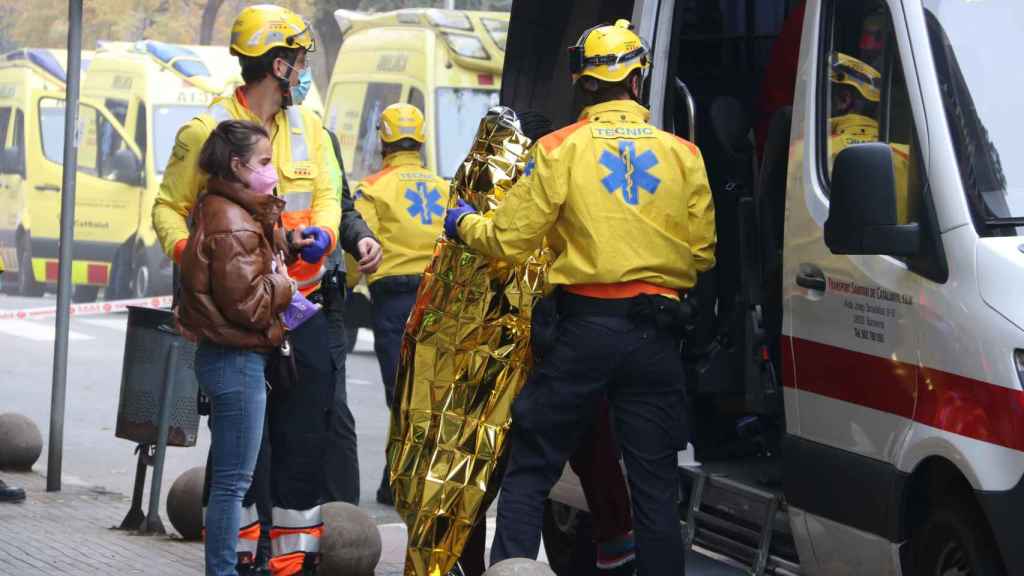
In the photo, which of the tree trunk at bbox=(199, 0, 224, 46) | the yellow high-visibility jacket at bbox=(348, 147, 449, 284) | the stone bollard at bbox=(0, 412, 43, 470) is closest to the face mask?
the yellow high-visibility jacket at bbox=(348, 147, 449, 284)

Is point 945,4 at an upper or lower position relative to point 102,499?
upper

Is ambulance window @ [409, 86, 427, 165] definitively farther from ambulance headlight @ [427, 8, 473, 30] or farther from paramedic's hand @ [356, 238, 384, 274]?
paramedic's hand @ [356, 238, 384, 274]

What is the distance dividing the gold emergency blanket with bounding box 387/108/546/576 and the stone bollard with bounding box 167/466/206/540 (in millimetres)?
1606

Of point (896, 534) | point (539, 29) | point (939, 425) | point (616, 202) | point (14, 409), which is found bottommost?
point (14, 409)

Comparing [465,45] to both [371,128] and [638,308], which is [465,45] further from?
[638,308]

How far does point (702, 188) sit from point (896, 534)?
1355mm

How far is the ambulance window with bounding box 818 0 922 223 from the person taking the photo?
5.16 m

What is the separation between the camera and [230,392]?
6062 mm

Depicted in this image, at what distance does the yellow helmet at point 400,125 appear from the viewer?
32.4ft

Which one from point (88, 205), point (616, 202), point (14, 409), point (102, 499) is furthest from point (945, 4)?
point (88, 205)

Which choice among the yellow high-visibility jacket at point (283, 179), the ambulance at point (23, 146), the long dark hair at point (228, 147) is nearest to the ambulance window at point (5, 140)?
the ambulance at point (23, 146)

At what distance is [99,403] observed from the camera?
1394 centimetres

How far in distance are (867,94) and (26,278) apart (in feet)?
47.9

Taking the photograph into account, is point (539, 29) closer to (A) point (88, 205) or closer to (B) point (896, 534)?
(B) point (896, 534)
